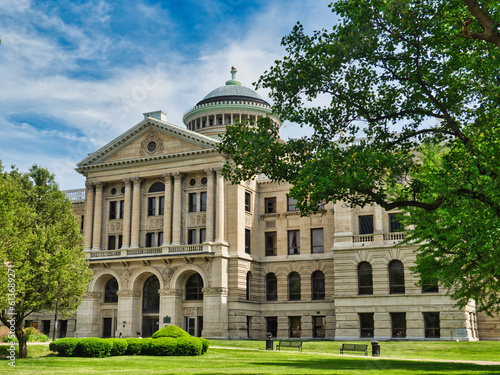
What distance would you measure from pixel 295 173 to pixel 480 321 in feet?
132

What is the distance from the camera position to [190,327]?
60.2 m

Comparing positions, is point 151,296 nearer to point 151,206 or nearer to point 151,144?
point 151,206

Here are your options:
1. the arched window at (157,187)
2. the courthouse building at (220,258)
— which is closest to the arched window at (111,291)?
the courthouse building at (220,258)

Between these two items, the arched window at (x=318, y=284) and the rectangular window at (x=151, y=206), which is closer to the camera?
the arched window at (x=318, y=284)

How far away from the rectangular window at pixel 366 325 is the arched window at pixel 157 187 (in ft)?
81.5

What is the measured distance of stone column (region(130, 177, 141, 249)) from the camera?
63.0m

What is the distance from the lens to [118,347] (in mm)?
35594

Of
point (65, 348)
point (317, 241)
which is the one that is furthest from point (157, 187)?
point (65, 348)

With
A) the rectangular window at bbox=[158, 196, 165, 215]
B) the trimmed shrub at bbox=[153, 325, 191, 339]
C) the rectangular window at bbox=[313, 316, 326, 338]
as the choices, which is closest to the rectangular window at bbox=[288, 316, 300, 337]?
the rectangular window at bbox=[313, 316, 326, 338]

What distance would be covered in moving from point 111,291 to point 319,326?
2273cm

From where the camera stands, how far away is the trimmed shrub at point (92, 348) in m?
33.9

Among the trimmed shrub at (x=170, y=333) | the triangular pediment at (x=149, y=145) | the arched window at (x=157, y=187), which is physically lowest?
the trimmed shrub at (x=170, y=333)

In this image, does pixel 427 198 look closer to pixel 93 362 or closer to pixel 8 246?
pixel 93 362

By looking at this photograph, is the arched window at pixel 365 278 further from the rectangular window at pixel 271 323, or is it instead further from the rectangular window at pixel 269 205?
the rectangular window at pixel 269 205
